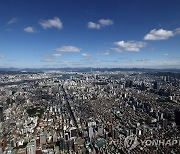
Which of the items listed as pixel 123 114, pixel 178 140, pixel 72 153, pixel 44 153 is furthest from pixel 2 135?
pixel 178 140

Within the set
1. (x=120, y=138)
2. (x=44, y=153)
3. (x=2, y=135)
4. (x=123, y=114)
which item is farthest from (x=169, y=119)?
(x=2, y=135)

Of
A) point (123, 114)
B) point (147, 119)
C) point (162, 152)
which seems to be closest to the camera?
point (162, 152)

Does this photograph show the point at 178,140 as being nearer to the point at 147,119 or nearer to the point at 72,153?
the point at 147,119

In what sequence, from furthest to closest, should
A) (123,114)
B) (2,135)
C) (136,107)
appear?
(136,107), (123,114), (2,135)

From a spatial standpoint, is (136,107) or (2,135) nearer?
(2,135)

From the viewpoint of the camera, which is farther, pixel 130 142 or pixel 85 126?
pixel 85 126

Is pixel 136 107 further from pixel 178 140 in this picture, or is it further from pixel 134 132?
pixel 178 140
